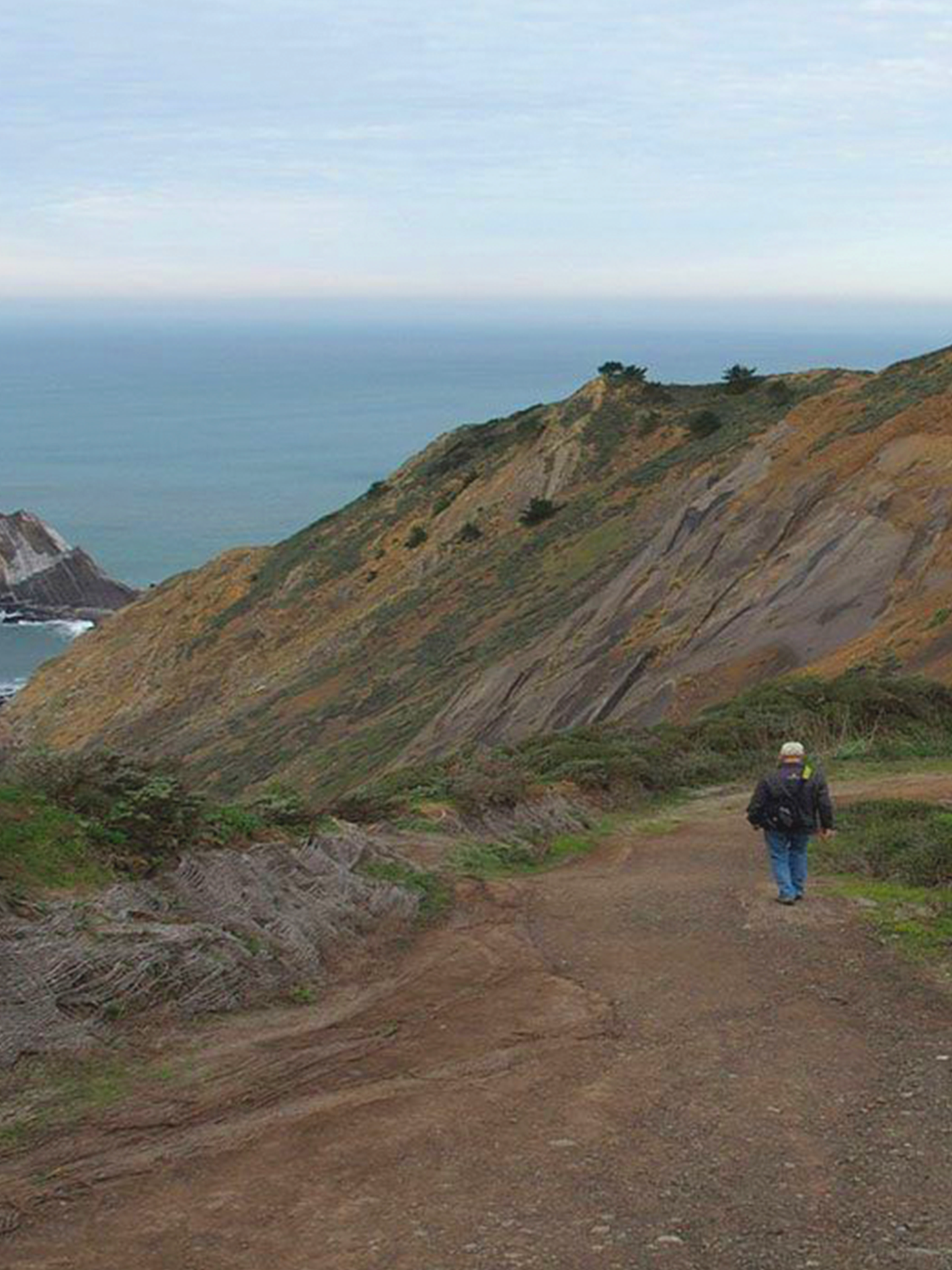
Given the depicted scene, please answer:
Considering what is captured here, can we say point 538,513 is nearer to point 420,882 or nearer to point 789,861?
point 420,882

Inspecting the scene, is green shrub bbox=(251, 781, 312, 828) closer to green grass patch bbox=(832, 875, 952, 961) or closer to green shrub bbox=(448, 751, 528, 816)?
green shrub bbox=(448, 751, 528, 816)

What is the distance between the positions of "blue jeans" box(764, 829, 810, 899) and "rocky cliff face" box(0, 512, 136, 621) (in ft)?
249

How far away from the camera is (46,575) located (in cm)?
8444

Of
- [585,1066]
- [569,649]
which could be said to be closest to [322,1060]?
[585,1066]

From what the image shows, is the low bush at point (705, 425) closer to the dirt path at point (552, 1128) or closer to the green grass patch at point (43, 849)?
the dirt path at point (552, 1128)

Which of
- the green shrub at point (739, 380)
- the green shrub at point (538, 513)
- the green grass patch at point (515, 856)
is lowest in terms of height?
the green grass patch at point (515, 856)

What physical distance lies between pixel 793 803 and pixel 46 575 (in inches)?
3132

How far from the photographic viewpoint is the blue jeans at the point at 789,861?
1055 centimetres

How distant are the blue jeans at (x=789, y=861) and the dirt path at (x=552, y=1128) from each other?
102 cm

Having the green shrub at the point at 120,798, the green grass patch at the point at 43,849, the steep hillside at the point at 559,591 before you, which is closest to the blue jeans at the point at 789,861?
the green shrub at the point at 120,798

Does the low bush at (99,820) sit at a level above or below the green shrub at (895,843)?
above

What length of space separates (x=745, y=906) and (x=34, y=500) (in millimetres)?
123306

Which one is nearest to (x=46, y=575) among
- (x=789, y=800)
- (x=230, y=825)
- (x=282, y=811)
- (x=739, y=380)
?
(x=739, y=380)

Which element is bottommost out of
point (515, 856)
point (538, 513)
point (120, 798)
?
point (515, 856)
